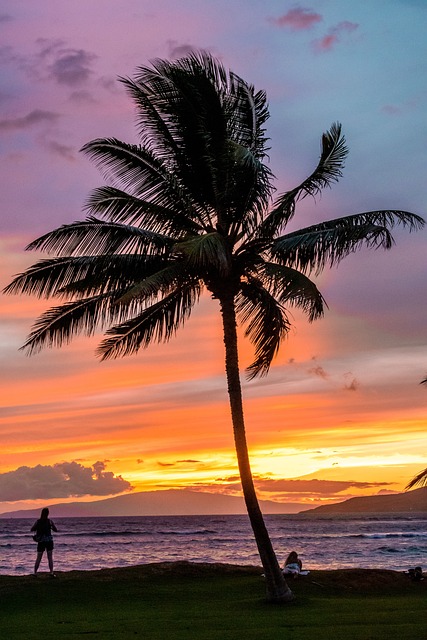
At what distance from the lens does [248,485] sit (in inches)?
650

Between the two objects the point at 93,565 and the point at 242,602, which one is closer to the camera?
the point at 242,602

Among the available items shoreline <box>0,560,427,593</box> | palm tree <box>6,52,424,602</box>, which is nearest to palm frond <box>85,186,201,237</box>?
palm tree <box>6,52,424,602</box>

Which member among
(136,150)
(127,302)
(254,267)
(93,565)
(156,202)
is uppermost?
(136,150)

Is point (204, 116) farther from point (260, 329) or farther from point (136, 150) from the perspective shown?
point (260, 329)

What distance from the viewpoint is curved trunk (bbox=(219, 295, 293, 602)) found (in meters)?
16.4

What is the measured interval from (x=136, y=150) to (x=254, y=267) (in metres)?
3.67

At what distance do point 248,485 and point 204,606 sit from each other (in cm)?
296

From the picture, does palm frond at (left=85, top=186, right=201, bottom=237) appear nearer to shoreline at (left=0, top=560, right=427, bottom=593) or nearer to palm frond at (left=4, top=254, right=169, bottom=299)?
palm frond at (left=4, top=254, right=169, bottom=299)

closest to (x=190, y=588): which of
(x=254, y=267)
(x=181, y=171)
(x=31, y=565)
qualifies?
(x=254, y=267)

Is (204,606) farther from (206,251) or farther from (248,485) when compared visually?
(206,251)

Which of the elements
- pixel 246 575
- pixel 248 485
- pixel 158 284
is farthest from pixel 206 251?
pixel 246 575

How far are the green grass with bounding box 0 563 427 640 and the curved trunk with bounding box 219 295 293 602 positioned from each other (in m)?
0.42

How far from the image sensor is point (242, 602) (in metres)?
17.4

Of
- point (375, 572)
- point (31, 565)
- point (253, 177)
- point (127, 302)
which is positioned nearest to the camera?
point (127, 302)
